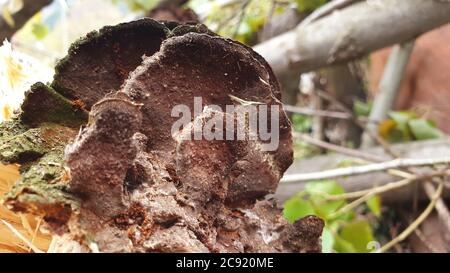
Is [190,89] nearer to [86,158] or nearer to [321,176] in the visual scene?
[86,158]

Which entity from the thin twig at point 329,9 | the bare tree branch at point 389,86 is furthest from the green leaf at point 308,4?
the bare tree branch at point 389,86

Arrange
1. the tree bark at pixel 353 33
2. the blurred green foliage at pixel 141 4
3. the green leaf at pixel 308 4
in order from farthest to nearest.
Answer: the blurred green foliage at pixel 141 4, the green leaf at pixel 308 4, the tree bark at pixel 353 33

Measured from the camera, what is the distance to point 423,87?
2.89 metres

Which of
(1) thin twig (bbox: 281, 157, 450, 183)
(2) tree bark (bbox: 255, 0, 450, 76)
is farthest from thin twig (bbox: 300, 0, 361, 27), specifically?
(1) thin twig (bbox: 281, 157, 450, 183)

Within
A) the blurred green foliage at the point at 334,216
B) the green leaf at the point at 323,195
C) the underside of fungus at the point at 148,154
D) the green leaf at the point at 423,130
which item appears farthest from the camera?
the green leaf at the point at 423,130

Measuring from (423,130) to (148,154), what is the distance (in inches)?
79.5

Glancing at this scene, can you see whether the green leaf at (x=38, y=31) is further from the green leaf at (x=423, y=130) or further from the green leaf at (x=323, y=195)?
the green leaf at (x=423, y=130)

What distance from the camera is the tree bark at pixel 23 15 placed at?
1.36m

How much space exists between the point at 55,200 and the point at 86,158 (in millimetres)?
45

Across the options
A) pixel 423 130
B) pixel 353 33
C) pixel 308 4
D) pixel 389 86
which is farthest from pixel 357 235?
pixel 389 86

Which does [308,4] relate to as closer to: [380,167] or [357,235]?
[380,167]

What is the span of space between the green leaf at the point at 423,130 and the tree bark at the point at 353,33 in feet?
3.42

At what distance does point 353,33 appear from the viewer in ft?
4.53

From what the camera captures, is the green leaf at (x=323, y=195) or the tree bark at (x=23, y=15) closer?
the tree bark at (x=23, y=15)
